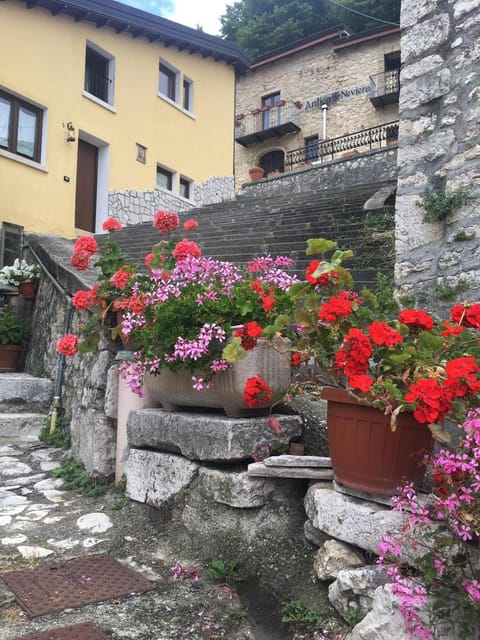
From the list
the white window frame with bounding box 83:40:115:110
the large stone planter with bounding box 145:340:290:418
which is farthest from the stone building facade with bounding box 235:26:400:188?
the large stone planter with bounding box 145:340:290:418

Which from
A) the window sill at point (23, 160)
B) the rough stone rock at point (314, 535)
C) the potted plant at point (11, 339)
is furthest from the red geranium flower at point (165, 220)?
the window sill at point (23, 160)

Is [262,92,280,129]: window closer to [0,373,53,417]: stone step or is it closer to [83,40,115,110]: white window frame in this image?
[83,40,115,110]: white window frame

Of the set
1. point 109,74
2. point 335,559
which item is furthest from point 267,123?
point 335,559

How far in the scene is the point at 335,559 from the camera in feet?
6.43

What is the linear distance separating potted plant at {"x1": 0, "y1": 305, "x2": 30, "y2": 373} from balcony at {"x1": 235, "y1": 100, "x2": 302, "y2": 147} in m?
16.4

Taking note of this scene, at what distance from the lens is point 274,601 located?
207 centimetres

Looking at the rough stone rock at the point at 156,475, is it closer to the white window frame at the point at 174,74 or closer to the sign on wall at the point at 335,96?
the white window frame at the point at 174,74

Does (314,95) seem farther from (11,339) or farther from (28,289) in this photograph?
(11,339)

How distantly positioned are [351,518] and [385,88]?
1933 cm

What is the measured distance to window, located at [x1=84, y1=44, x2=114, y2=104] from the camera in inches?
452

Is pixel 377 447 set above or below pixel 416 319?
below

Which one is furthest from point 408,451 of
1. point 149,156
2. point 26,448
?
point 149,156

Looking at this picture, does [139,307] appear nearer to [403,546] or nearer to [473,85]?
[403,546]

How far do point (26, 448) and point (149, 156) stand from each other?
9547 millimetres
